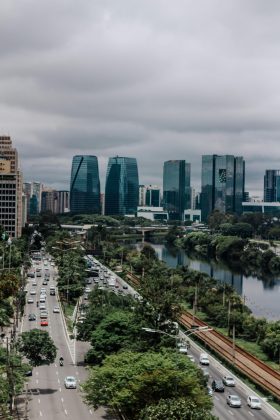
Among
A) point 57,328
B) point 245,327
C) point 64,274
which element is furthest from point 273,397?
point 64,274

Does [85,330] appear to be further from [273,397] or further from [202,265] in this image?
[202,265]

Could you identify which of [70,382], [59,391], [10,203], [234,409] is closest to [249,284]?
[10,203]

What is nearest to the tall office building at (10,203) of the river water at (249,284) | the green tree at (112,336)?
the river water at (249,284)

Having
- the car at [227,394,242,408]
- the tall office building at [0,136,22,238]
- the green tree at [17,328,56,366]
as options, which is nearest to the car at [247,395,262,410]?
the car at [227,394,242,408]

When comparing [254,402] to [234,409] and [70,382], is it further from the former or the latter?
[70,382]

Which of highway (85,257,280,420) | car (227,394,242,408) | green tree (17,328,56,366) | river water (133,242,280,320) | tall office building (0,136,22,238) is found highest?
tall office building (0,136,22,238)

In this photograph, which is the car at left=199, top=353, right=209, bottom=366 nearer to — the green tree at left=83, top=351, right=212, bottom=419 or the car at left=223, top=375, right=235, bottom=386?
the car at left=223, top=375, right=235, bottom=386

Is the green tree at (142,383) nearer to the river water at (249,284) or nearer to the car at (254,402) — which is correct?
the car at (254,402)

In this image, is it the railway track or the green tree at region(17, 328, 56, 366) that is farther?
the railway track
